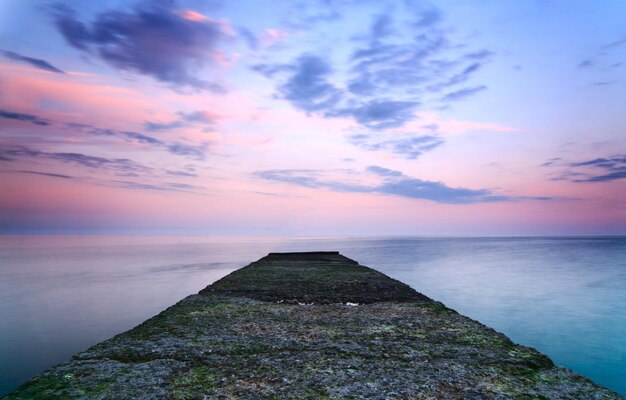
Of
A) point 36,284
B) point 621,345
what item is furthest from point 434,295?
point 36,284

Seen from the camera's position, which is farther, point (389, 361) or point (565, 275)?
point (565, 275)

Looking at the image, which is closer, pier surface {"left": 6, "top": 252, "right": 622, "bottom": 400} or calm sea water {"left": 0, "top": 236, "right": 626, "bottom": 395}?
pier surface {"left": 6, "top": 252, "right": 622, "bottom": 400}

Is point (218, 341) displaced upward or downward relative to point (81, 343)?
upward

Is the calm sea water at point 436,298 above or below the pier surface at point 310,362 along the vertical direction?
below

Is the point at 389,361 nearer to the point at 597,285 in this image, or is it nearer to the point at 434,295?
the point at 434,295

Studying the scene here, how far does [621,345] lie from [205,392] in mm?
17286

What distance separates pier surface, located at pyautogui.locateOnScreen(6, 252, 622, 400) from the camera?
3.03 m

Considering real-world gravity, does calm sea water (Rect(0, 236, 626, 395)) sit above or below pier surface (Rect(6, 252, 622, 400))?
below

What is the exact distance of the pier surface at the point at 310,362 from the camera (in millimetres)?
3025

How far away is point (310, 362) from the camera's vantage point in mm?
3662

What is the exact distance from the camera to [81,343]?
1581 centimetres

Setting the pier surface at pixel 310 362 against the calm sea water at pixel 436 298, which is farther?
the calm sea water at pixel 436 298

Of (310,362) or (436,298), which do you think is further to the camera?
(436,298)

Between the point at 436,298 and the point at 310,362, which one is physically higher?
the point at 310,362
